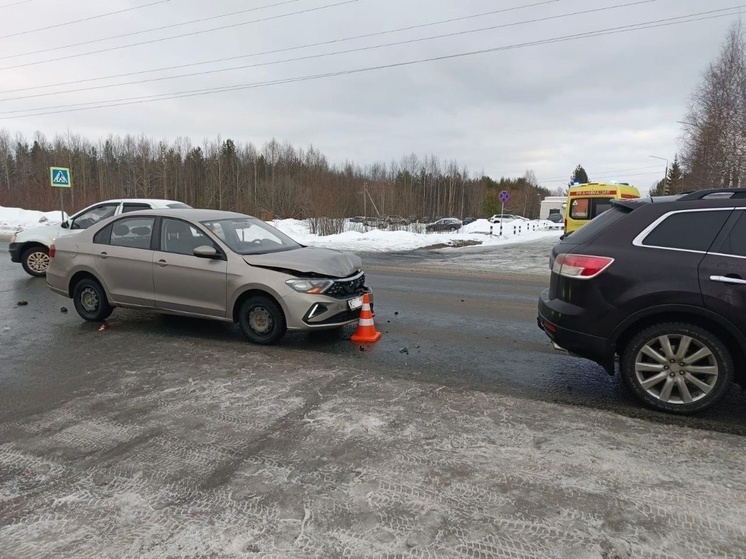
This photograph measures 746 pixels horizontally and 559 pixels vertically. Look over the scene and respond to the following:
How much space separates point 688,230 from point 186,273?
219 inches

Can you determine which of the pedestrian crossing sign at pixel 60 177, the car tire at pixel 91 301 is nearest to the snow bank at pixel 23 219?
the pedestrian crossing sign at pixel 60 177

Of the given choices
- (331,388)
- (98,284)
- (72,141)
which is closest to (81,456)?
(331,388)

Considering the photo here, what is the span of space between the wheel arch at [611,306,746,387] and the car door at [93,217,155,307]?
5756 millimetres

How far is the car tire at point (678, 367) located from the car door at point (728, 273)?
0.25m

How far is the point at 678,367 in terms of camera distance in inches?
162

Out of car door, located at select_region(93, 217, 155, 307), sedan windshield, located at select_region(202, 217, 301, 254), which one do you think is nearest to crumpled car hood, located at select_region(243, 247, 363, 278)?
sedan windshield, located at select_region(202, 217, 301, 254)

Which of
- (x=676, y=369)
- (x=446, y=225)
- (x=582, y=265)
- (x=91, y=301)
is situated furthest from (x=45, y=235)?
(x=446, y=225)

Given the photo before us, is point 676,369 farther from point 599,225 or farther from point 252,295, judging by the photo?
point 252,295

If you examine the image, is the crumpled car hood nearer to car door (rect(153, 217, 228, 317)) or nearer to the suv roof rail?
car door (rect(153, 217, 228, 317))

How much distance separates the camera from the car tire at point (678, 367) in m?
3.98

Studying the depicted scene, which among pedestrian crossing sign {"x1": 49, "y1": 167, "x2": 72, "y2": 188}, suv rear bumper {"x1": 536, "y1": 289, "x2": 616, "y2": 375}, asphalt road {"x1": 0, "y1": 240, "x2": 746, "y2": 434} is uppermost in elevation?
pedestrian crossing sign {"x1": 49, "y1": 167, "x2": 72, "y2": 188}

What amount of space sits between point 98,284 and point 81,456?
433 cm

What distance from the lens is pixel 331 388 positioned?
469 cm

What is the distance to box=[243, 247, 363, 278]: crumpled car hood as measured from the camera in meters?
6.01
